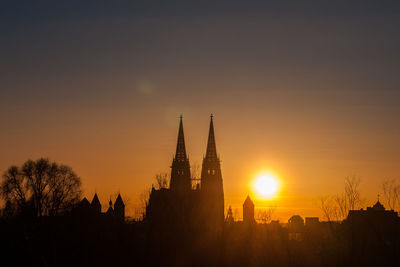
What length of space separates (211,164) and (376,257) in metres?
67.3

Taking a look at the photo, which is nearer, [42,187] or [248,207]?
[42,187]

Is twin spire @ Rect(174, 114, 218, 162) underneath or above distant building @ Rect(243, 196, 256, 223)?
above

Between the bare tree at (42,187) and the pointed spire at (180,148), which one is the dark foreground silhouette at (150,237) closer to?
the bare tree at (42,187)

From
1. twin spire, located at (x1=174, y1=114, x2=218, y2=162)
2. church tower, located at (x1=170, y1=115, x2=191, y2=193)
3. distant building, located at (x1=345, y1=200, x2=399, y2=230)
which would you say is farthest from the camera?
twin spire, located at (x1=174, y1=114, x2=218, y2=162)

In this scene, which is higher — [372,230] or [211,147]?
[211,147]

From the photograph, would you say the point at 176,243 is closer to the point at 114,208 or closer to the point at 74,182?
the point at 74,182

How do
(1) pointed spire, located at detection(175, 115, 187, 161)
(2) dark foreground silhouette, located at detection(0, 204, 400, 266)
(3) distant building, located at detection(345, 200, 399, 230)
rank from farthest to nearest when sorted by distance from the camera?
1. (1) pointed spire, located at detection(175, 115, 187, 161)
2. (3) distant building, located at detection(345, 200, 399, 230)
3. (2) dark foreground silhouette, located at detection(0, 204, 400, 266)

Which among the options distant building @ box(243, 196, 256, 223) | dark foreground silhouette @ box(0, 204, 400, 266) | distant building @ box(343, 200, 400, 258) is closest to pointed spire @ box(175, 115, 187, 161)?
distant building @ box(243, 196, 256, 223)

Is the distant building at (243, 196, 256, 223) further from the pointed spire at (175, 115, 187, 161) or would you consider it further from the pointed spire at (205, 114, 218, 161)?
the pointed spire at (175, 115, 187, 161)

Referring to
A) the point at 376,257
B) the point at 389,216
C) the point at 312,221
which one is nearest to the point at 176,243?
the point at 376,257

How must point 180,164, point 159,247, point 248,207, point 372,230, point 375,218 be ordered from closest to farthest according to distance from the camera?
point 159,247
point 372,230
point 375,218
point 180,164
point 248,207

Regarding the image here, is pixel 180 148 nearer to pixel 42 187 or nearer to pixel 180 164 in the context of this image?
pixel 180 164

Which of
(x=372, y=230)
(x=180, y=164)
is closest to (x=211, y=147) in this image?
(x=180, y=164)

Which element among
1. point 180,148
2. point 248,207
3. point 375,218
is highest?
point 180,148
